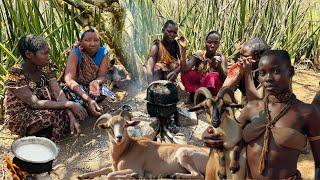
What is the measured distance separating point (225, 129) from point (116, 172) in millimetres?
1556

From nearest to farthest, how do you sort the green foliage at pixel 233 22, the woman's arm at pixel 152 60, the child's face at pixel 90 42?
1. the child's face at pixel 90 42
2. the woman's arm at pixel 152 60
3. the green foliage at pixel 233 22

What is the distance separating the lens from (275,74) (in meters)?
2.76

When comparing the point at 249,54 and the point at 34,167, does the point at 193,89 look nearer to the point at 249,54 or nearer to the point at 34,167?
the point at 249,54

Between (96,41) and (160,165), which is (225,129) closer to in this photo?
(160,165)

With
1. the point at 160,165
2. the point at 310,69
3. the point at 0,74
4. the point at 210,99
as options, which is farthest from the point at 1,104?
the point at 310,69

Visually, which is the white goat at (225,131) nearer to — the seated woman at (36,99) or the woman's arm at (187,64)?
the seated woman at (36,99)

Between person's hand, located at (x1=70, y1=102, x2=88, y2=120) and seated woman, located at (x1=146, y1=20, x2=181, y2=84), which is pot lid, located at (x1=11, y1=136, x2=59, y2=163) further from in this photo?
seated woman, located at (x1=146, y1=20, x2=181, y2=84)

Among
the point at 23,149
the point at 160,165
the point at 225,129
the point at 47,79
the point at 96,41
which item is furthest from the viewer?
the point at 96,41

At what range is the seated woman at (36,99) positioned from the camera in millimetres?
4766

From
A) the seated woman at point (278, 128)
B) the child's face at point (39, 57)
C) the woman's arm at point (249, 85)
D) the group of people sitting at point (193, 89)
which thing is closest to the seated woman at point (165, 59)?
the group of people sitting at point (193, 89)

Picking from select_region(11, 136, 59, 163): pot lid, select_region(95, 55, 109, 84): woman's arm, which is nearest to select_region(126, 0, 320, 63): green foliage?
select_region(95, 55, 109, 84): woman's arm

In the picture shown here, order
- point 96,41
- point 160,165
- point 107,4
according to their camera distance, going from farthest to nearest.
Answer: point 107,4 < point 96,41 < point 160,165

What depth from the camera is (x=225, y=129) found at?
9.12 feet

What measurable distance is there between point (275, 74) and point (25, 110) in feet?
9.73
